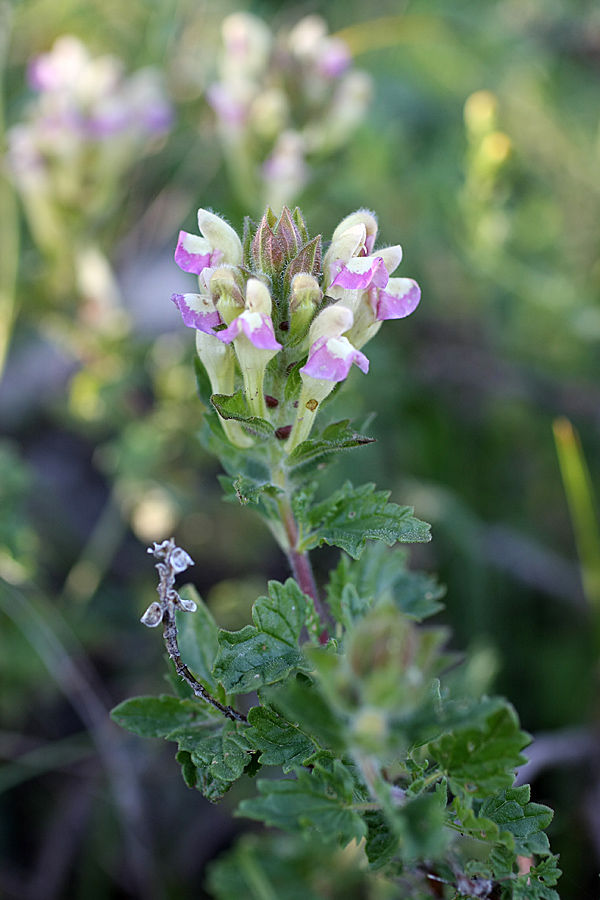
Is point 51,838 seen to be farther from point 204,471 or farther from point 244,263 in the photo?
point 244,263

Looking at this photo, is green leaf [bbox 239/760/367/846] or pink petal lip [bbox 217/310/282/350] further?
pink petal lip [bbox 217/310/282/350]

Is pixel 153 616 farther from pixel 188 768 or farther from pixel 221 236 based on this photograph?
pixel 221 236

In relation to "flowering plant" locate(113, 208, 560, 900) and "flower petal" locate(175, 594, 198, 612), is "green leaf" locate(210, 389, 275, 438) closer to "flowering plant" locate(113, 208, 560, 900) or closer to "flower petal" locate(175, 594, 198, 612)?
"flowering plant" locate(113, 208, 560, 900)

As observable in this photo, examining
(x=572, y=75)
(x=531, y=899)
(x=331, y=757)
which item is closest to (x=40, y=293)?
(x=331, y=757)

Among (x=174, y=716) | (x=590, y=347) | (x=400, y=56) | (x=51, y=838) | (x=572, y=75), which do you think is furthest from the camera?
Answer: (x=400, y=56)

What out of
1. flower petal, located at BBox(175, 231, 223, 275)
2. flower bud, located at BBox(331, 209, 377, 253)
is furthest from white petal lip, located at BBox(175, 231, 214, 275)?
flower bud, located at BBox(331, 209, 377, 253)

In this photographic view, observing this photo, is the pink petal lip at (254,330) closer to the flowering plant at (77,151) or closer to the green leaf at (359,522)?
the green leaf at (359,522)

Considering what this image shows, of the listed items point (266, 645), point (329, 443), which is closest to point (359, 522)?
point (329, 443)
